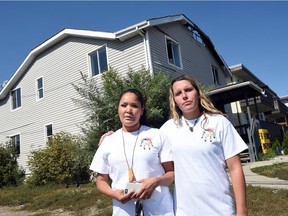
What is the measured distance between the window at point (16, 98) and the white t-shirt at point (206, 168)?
20.0m

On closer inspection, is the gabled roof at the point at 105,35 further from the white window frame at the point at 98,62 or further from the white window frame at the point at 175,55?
the white window frame at the point at 175,55

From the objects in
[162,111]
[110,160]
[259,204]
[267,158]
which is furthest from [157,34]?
[110,160]

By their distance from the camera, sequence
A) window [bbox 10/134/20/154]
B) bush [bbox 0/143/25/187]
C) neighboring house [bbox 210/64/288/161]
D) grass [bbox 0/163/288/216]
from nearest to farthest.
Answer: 1. grass [bbox 0/163/288/216]
2. neighboring house [bbox 210/64/288/161]
3. bush [bbox 0/143/25/187]
4. window [bbox 10/134/20/154]

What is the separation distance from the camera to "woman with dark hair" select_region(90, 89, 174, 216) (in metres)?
2.20

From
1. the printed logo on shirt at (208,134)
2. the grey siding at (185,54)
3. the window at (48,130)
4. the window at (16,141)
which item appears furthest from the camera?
the window at (16,141)

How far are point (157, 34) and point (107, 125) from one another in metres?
6.04

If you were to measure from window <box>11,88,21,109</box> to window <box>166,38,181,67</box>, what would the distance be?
428 inches

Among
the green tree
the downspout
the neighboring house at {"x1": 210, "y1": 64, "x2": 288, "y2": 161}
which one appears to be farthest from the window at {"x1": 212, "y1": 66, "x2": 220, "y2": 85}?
the green tree

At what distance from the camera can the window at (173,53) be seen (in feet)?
50.9

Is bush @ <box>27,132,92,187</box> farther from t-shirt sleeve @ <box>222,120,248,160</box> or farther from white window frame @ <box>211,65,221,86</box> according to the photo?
t-shirt sleeve @ <box>222,120,248,160</box>

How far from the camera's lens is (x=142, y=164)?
2266 mm

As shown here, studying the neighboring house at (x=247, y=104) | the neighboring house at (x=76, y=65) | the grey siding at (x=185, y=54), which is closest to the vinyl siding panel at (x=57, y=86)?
the neighboring house at (x=76, y=65)

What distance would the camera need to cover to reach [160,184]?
2.24 metres

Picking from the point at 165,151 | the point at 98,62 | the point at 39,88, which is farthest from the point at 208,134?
the point at 39,88
